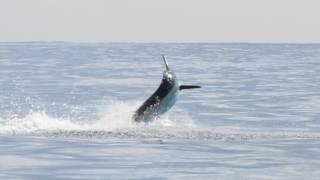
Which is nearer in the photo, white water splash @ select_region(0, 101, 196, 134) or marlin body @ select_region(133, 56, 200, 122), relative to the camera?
white water splash @ select_region(0, 101, 196, 134)

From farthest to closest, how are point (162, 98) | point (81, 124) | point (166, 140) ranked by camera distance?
point (81, 124) → point (162, 98) → point (166, 140)

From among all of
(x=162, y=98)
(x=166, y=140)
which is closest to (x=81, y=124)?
(x=162, y=98)

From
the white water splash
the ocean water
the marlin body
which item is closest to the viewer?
the ocean water

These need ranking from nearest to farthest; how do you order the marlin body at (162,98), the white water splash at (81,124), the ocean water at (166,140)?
the ocean water at (166,140)
the white water splash at (81,124)
the marlin body at (162,98)

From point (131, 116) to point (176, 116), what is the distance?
5525 millimetres

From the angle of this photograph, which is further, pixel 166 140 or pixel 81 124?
pixel 81 124

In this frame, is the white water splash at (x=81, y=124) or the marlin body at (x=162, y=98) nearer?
the white water splash at (x=81, y=124)

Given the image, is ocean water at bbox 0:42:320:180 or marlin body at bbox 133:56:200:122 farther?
marlin body at bbox 133:56:200:122

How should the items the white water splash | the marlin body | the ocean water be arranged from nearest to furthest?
1. the ocean water
2. the white water splash
3. the marlin body

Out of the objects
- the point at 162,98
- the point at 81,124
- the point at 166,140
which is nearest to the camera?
the point at 166,140

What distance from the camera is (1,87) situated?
2303 inches

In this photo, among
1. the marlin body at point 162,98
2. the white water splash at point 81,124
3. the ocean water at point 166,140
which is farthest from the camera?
the marlin body at point 162,98

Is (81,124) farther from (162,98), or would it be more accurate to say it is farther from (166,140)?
(166,140)

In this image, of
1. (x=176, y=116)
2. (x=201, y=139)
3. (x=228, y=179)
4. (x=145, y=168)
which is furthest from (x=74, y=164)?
(x=176, y=116)
